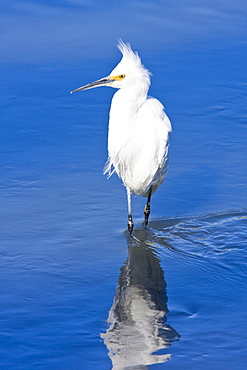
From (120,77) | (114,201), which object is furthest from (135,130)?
(114,201)

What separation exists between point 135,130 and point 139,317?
172cm

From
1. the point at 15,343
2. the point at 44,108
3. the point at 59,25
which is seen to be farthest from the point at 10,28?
the point at 15,343

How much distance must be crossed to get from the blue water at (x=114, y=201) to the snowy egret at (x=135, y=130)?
0.34 m

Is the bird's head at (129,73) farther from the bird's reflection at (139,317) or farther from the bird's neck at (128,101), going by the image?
the bird's reflection at (139,317)

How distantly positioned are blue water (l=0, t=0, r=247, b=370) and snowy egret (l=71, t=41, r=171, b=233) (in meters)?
0.34

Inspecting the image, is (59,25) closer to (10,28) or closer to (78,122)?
(10,28)

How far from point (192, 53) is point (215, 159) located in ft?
8.49

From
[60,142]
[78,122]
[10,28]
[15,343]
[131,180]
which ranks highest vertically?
[10,28]

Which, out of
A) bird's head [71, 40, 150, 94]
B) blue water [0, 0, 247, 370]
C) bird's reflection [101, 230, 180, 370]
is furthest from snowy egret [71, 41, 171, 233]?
bird's reflection [101, 230, 180, 370]

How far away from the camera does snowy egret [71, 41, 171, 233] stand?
4816 mm

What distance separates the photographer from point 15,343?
11.4 feet

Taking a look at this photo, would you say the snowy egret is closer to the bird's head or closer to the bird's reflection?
the bird's head

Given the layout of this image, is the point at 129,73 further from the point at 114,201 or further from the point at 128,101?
the point at 114,201

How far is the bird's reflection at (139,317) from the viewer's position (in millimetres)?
3402
